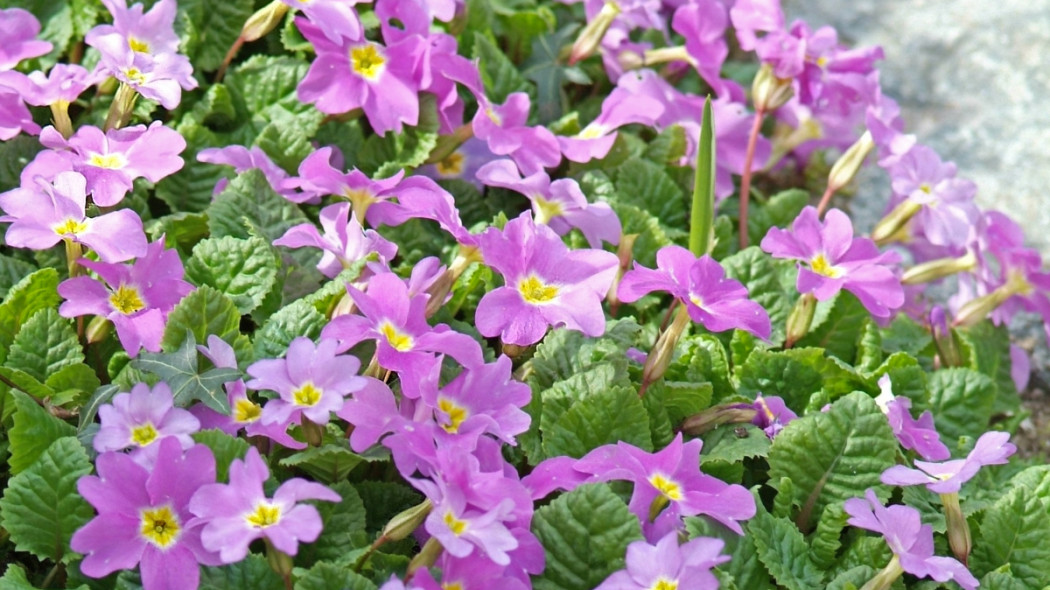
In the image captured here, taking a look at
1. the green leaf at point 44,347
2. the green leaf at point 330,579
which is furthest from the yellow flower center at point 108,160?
the green leaf at point 330,579

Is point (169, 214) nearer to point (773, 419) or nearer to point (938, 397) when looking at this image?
point (773, 419)

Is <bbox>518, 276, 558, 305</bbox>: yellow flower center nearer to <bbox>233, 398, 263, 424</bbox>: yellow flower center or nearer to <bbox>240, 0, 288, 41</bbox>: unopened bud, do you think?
<bbox>233, 398, 263, 424</bbox>: yellow flower center

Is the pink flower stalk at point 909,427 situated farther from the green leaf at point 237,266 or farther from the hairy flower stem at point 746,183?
the green leaf at point 237,266

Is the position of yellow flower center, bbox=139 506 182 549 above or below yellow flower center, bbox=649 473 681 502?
below

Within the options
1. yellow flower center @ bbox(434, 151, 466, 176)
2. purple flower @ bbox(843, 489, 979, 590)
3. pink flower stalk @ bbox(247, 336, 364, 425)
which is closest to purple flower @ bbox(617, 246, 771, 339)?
purple flower @ bbox(843, 489, 979, 590)

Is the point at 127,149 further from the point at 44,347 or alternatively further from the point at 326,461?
the point at 326,461

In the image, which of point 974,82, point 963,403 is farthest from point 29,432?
point 974,82

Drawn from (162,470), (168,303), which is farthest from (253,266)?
(162,470)
